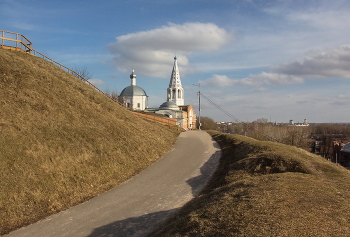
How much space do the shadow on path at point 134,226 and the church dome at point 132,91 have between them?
2005 inches

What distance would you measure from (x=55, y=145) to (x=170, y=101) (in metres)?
46.5

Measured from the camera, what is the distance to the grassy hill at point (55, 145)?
10.0 m

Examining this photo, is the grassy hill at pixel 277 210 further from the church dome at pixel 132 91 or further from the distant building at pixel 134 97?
the church dome at pixel 132 91

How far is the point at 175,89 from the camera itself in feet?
203

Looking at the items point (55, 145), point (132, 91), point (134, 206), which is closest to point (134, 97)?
point (132, 91)

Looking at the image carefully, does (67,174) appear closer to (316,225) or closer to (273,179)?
(273,179)

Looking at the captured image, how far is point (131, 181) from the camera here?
43.2ft

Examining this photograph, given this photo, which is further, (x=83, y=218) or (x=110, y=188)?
(x=110, y=188)

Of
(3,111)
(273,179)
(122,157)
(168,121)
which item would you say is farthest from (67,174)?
(168,121)

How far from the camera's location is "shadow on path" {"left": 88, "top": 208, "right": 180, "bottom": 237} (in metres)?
7.91

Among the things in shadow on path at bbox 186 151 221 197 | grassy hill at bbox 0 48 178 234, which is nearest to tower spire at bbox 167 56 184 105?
grassy hill at bbox 0 48 178 234

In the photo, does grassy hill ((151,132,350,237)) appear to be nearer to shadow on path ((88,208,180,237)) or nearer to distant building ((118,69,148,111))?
shadow on path ((88,208,180,237))

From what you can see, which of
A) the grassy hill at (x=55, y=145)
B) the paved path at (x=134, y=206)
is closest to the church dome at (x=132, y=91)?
the grassy hill at (x=55, y=145)

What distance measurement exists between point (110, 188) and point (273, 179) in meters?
7.14
